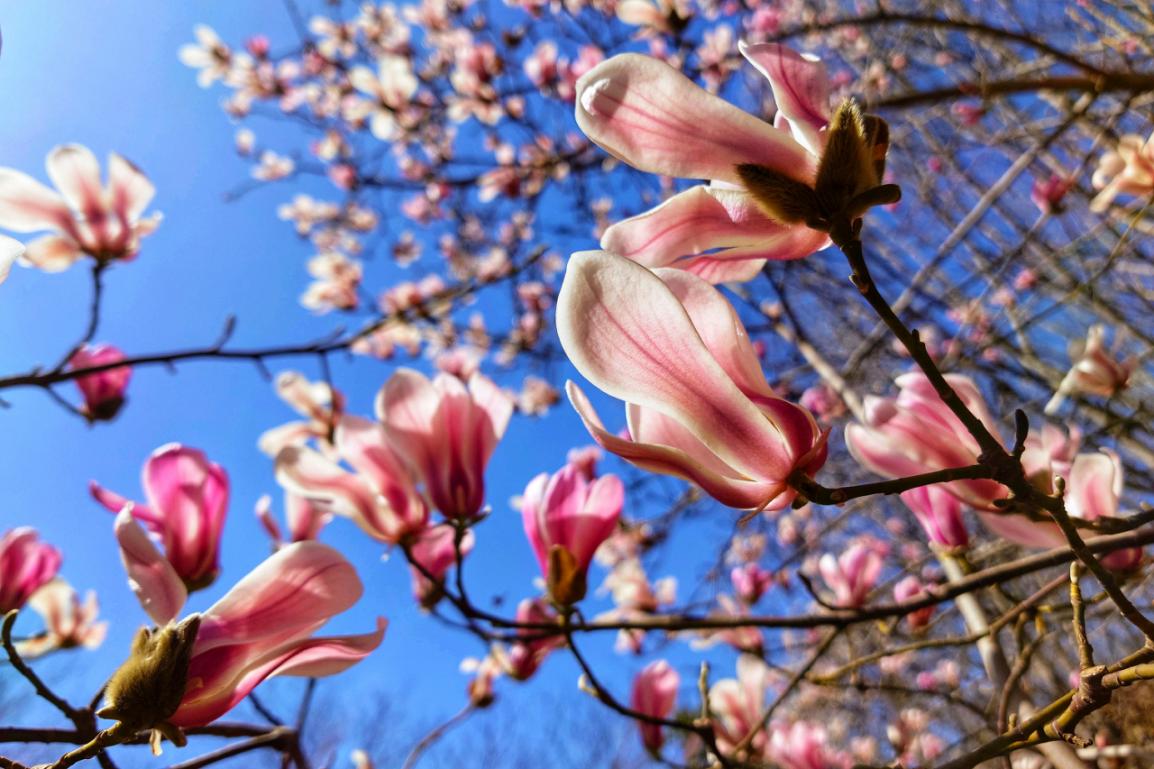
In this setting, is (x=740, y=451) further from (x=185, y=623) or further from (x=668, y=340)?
(x=185, y=623)

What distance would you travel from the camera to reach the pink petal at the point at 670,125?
1.57 feet

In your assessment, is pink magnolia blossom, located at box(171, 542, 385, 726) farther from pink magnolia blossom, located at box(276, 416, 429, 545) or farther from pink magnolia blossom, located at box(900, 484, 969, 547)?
pink magnolia blossom, located at box(900, 484, 969, 547)

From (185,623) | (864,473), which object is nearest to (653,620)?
(185,623)

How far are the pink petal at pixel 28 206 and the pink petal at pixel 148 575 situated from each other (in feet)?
2.70

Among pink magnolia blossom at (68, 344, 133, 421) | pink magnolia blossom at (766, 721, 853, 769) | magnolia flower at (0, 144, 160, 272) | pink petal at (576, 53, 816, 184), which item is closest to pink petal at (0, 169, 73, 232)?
magnolia flower at (0, 144, 160, 272)

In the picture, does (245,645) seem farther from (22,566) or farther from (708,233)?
(22,566)

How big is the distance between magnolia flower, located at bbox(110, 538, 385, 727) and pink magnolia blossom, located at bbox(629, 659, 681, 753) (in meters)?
0.96

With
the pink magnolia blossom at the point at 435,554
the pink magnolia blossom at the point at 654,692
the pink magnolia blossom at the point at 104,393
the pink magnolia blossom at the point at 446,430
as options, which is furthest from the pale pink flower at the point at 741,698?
the pink magnolia blossom at the point at 104,393

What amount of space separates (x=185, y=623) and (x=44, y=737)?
20 centimetres

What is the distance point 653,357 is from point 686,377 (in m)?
Answer: 0.03

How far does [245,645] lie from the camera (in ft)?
1.95

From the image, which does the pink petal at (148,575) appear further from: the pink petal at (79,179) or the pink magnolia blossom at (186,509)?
the pink petal at (79,179)

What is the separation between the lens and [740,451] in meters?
0.49

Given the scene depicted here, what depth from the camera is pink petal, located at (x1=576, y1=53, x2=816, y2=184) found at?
1.57 feet
